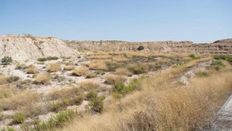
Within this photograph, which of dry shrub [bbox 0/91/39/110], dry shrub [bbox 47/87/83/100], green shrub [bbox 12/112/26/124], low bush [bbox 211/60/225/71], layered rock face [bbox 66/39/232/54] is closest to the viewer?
green shrub [bbox 12/112/26/124]

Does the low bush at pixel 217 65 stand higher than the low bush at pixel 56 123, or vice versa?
the low bush at pixel 217 65

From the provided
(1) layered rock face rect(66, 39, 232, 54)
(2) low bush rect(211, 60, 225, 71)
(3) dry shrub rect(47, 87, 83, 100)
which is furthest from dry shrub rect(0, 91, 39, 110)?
(1) layered rock face rect(66, 39, 232, 54)

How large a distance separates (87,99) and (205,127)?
9.38 metres

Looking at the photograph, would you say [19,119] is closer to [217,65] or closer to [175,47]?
[217,65]

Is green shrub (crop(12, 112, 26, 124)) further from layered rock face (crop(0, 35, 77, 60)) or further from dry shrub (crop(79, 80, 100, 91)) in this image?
layered rock face (crop(0, 35, 77, 60))

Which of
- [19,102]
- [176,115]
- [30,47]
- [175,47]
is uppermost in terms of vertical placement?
[176,115]

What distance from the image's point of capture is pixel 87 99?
13938 mm

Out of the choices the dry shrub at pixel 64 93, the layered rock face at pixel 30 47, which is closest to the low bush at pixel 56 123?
the dry shrub at pixel 64 93

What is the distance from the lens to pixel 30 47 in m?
50.9

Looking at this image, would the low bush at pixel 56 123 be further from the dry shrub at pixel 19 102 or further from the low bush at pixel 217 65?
the low bush at pixel 217 65

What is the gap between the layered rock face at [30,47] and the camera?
4743cm

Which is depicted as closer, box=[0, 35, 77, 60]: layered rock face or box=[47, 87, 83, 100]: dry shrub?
box=[47, 87, 83, 100]: dry shrub

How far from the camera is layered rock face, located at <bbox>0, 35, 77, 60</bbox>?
47.4m

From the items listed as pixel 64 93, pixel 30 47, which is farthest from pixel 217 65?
pixel 30 47
